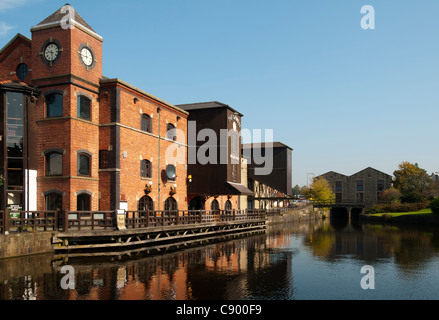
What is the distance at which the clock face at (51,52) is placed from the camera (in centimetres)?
2530

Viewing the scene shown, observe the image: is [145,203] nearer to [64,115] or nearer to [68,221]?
[68,221]

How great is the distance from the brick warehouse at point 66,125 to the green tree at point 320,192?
201 feet

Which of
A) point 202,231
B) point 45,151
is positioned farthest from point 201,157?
point 45,151

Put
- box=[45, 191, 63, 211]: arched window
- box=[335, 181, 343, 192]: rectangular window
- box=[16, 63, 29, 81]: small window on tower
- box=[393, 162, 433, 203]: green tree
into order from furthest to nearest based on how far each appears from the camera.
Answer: box=[335, 181, 343, 192]: rectangular window
box=[393, 162, 433, 203]: green tree
box=[16, 63, 29, 81]: small window on tower
box=[45, 191, 63, 211]: arched window

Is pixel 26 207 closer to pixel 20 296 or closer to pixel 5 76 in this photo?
pixel 5 76

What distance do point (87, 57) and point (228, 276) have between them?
57.3 feet

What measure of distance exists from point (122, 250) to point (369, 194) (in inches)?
2909

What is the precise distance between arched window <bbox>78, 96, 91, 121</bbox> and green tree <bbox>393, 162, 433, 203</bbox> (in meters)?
57.9

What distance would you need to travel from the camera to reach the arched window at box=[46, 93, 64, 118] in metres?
25.1

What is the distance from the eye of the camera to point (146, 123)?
30.4 meters

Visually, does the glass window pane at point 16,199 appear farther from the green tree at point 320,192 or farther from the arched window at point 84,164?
the green tree at point 320,192

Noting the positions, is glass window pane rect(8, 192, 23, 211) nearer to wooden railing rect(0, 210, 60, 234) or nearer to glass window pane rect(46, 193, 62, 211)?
glass window pane rect(46, 193, 62, 211)

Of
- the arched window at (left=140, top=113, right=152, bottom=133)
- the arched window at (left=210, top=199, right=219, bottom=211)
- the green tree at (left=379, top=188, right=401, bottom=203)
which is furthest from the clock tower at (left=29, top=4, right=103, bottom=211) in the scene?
the green tree at (left=379, top=188, right=401, bottom=203)

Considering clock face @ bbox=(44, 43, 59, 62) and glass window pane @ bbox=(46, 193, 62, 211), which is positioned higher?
clock face @ bbox=(44, 43, 59, 62)
